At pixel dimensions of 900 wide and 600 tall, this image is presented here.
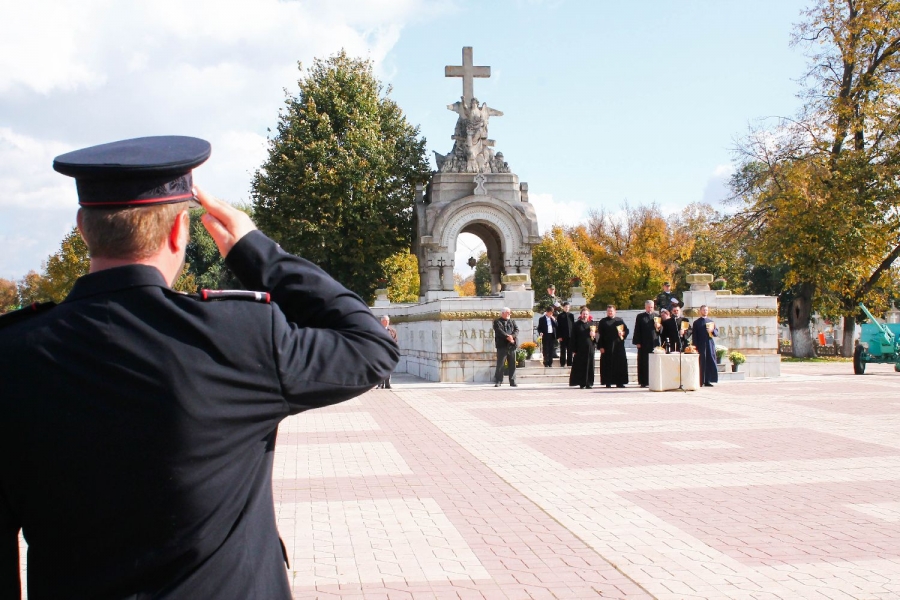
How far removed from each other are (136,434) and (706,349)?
68.0 feet

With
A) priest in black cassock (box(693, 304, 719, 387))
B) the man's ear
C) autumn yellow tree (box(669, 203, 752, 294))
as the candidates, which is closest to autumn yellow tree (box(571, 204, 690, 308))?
autumn yellow tree (box(669, 203, 752, 294))

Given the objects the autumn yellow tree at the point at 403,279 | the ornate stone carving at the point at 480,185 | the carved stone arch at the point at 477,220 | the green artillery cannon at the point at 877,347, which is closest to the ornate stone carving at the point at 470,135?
the ornate stone carving at the point at 480,185

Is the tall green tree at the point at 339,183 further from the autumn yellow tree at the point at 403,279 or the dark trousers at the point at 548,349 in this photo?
the dark trousers at the point at 548,349

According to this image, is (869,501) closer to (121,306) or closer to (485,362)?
(121,306)

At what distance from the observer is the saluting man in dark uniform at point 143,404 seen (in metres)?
1.90

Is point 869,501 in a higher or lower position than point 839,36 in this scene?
lower

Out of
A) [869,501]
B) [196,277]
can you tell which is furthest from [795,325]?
[196,277]

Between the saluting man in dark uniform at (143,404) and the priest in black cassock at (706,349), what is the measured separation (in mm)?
20402

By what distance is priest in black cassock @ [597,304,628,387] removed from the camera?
70.5 feet

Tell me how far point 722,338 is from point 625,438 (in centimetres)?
1468

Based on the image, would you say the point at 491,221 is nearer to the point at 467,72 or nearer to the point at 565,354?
the point at 467,72

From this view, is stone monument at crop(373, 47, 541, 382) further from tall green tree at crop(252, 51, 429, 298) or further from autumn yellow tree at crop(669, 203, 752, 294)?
autumn yellow tree at crop(669, 203, 752, 294)

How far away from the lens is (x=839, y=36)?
115 ft

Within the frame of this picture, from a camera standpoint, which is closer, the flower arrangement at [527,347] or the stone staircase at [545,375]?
the stone staircase at [545,375]
